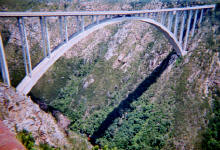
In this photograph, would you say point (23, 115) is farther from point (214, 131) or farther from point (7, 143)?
point (214, 131)

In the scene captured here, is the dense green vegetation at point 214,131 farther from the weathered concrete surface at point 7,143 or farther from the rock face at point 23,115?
the weathered concrete surface at point 7,143

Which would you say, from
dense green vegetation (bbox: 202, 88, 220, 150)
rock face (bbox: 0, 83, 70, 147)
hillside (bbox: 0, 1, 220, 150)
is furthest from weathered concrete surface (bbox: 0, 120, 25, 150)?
dense green vegetation (bbox: 202, 88, 220, 150)

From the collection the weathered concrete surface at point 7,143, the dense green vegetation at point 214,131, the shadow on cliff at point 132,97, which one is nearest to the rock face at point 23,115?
the weathered concrete surface at point 7,143

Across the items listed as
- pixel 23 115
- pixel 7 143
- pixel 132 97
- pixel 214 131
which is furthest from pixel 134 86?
pixel 7 143

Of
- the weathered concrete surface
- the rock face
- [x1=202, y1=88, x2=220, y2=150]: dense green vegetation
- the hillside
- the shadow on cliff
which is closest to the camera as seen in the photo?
the weathered concrete surface

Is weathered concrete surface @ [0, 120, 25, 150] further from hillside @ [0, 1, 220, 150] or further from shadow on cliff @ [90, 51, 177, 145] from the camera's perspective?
shadow on cliff @ [90, 51, 177, 145]

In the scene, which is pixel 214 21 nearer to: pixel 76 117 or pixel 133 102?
pixel 133 102
